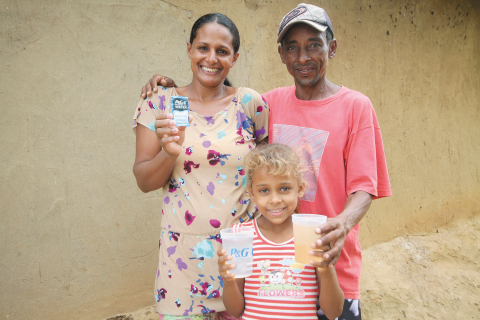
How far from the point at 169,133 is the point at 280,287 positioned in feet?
2.76

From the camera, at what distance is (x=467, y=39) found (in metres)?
5.15

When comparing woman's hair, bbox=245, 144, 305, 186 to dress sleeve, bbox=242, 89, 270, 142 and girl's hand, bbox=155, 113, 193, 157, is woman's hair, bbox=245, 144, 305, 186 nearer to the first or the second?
dress sleeve, bbox=242, 89, 270, 142

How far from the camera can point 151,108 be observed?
198cm

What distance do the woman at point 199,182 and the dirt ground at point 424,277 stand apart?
8.49ft

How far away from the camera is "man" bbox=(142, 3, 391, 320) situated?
5.94 feet

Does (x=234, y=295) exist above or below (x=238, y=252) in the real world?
below

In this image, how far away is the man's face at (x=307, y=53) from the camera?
195cm

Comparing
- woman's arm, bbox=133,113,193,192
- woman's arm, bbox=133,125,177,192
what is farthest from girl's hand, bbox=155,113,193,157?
woman's arm, bbox=133,125,177,192

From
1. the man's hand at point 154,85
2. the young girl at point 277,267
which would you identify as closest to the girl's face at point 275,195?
the young girl at point 277,267

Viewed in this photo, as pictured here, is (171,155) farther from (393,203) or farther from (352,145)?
(393,203)

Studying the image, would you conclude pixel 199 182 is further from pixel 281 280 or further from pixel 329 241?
pixel 329 241

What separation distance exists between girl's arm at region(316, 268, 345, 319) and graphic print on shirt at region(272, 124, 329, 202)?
1.45 feet

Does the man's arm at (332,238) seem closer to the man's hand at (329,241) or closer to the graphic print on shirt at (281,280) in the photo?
the man's hand at (329,241)

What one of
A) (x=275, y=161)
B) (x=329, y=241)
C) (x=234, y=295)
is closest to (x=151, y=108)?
(x=275, y=161)
